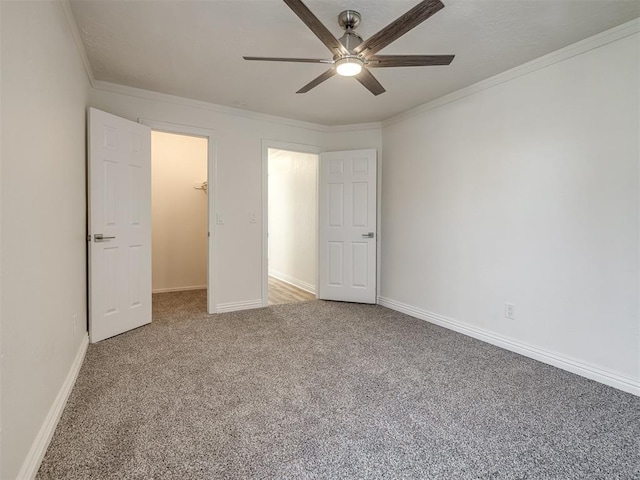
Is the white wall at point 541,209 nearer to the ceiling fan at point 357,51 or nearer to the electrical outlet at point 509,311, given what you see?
the electrical outlet at point 509,311

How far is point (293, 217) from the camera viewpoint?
5.63 m

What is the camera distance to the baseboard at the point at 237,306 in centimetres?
373

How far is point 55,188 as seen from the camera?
1773 millimetres

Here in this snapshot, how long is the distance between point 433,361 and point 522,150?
1843 mm

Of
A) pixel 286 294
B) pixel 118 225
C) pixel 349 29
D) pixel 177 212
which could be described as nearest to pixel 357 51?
pixel 349 29

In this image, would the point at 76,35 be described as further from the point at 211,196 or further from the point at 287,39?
the point at 211,196

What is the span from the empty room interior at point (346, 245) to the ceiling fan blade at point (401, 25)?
11mm

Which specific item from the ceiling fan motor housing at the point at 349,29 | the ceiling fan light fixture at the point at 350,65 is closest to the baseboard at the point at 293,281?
the ceiling fan light fixture at the point at 350,65

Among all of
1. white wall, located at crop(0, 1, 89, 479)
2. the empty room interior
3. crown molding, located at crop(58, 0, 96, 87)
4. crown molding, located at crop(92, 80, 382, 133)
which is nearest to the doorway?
crown molding, located at crop(92, 80, 382, 133)

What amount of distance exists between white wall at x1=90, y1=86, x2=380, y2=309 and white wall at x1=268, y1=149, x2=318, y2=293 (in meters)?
0.95

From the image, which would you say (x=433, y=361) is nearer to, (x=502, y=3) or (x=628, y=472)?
(x=628, y=472)

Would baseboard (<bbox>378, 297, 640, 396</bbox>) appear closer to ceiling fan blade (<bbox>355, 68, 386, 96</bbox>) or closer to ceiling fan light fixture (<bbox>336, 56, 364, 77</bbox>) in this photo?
ceiling fan blade (<bbox>355, 68, 386, 96</bbox>)

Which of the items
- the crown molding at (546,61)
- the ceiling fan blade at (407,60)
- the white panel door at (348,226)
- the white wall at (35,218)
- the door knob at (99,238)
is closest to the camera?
the white wall at (35,218)

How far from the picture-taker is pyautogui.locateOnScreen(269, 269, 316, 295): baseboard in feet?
16.6
